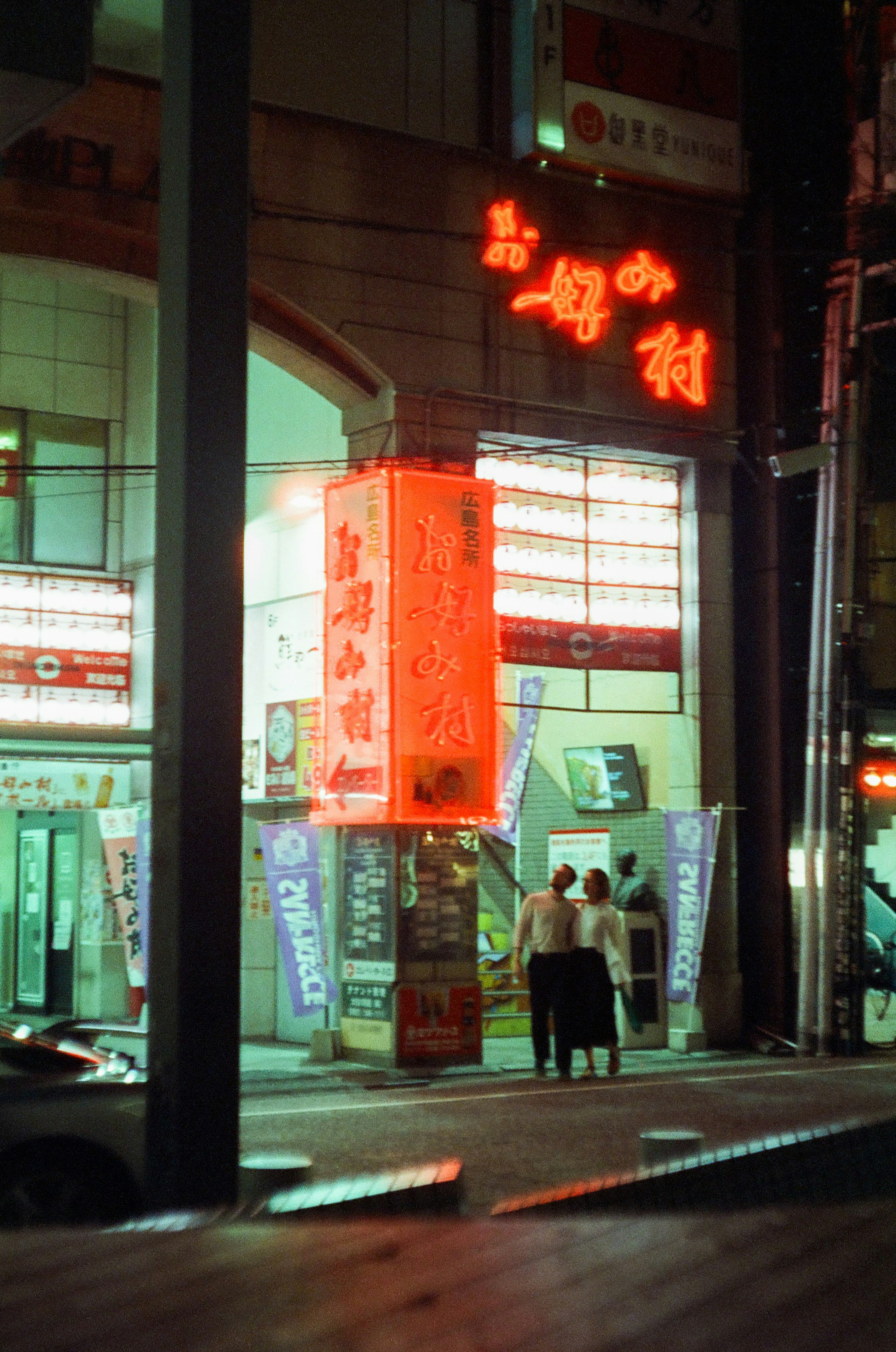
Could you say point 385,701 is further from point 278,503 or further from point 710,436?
point 710,436

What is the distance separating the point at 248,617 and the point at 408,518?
427 centimetres

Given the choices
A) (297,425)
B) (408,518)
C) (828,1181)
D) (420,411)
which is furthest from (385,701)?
(828,1181)

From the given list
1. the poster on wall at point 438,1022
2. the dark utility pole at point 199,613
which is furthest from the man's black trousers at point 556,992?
the dark utility pole at point 199,613

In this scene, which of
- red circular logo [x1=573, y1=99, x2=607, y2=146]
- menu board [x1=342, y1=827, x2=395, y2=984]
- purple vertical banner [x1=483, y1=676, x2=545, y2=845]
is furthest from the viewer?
purple vertical banner [x1=483, y1=676, x2=545, y2=845]

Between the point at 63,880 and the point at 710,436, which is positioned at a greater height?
the point at 710,436

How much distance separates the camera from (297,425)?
18.2 m

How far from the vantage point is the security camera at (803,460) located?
1555 cm

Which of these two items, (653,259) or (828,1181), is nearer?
(828,1181)

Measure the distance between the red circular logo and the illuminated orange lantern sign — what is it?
4385mm

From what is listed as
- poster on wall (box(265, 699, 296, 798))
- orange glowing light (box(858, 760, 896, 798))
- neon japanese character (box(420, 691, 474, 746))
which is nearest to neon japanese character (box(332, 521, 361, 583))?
neon japanese character (box(420, 691, 474, 746))

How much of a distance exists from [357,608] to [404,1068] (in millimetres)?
4495

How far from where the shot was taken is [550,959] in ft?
47.4

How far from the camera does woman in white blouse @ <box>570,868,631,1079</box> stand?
14.5 metres

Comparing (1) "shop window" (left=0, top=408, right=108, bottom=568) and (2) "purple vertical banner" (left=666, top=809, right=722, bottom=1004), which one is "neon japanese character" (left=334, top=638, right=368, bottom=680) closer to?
(2) "purple vertical banner" (left=666, top=809, right=722, bottom=1004)
